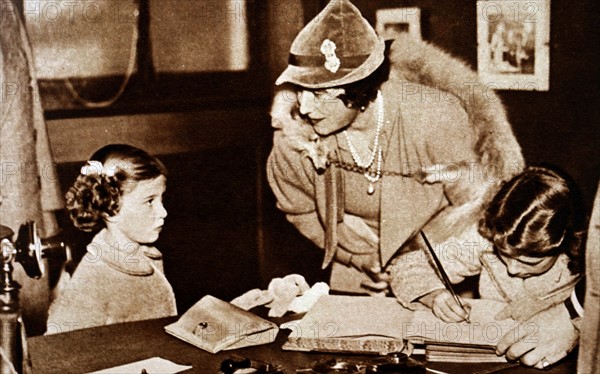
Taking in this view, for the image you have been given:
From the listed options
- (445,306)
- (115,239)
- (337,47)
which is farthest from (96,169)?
(445,306)

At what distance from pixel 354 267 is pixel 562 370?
748 millimetres

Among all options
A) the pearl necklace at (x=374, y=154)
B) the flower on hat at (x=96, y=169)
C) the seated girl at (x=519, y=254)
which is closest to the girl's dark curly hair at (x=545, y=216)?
the seated girl at (x=519, y=254)

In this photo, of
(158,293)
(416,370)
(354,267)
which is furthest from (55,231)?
(416,370)

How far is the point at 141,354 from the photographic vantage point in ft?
8.93

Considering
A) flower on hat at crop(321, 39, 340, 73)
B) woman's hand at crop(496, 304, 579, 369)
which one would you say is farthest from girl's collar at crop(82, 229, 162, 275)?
woman's hand at crop(496, 304, 579, 369)

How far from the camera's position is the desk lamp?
2.57 meters

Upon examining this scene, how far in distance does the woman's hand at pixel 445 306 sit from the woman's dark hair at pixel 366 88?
0.65 metres

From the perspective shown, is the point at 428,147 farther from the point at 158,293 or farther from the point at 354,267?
the point at 158,293

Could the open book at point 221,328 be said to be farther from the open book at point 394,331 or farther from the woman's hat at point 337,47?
the woman's hat at point 337,47

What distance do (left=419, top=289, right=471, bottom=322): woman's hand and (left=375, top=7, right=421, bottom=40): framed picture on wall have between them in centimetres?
82

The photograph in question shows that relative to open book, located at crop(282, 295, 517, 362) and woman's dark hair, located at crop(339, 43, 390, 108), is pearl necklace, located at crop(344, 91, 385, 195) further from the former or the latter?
open book, located at crop(282, 295, 517, 362)

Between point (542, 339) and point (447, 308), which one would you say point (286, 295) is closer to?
point (447, 308)

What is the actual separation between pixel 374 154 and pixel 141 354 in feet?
3.17

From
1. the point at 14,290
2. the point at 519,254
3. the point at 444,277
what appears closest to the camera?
the point at 14,290
